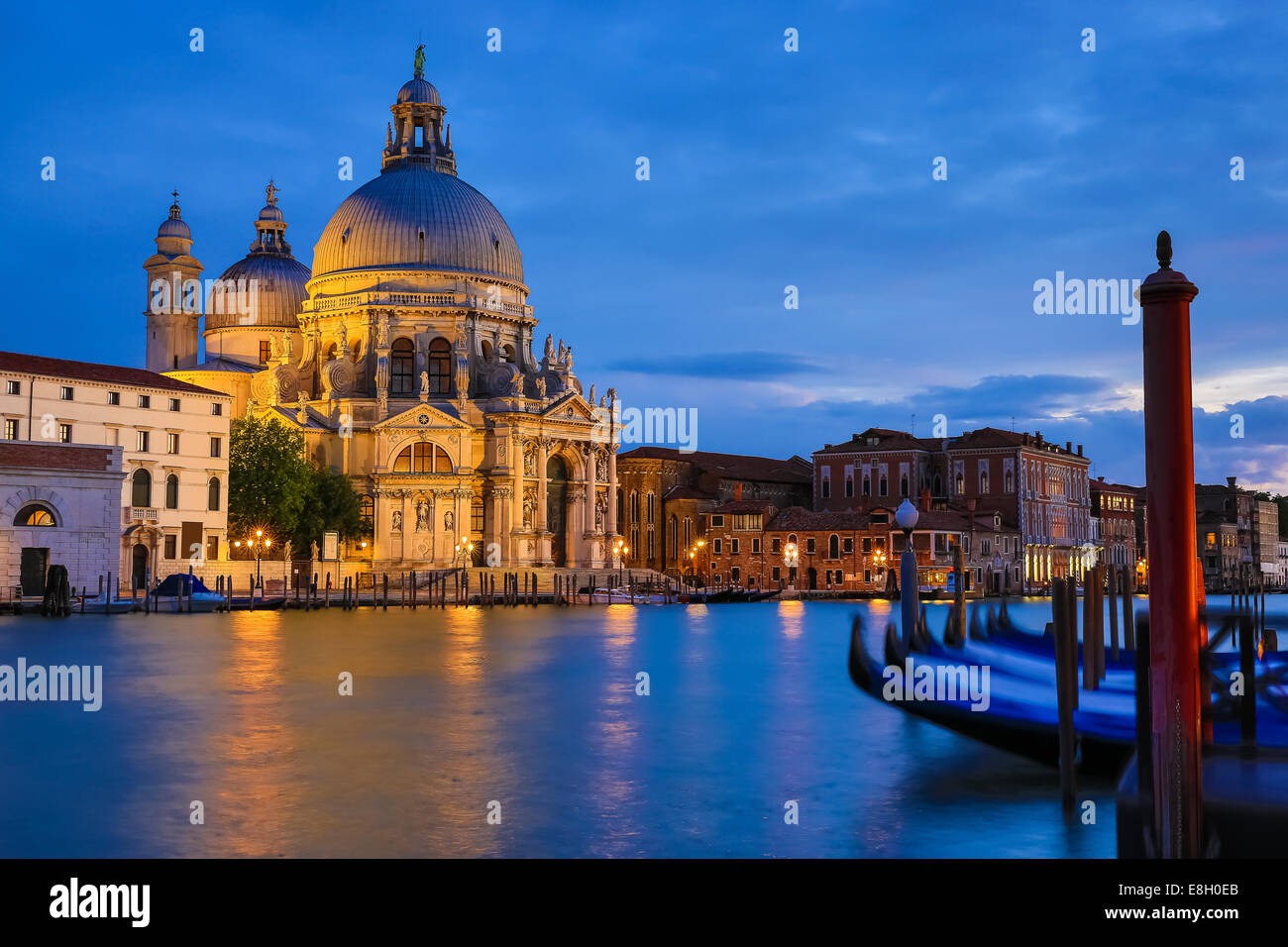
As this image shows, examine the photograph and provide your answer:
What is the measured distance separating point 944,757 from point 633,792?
3176mm

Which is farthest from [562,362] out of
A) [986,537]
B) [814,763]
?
[814,763]

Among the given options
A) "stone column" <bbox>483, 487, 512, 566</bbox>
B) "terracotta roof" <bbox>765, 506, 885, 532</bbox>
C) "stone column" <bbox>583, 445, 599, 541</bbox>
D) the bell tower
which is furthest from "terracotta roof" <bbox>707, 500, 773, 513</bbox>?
the bell tower

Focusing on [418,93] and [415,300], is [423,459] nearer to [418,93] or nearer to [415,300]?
[415,300]

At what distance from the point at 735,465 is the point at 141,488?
33.5 meters

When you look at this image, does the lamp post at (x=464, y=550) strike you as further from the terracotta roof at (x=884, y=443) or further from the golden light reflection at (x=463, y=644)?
the terracotta roof at (x=884, y=443)

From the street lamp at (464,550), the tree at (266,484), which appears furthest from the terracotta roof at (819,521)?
the tree at (266,484)

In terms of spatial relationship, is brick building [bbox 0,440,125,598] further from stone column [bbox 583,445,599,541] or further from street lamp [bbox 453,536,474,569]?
stone column [bbox 583,445,599,541]

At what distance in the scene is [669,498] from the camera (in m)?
65.0

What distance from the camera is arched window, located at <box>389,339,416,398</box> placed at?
56188 millimetres

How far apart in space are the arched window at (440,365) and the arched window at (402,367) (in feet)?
2.51

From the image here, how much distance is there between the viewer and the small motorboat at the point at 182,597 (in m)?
38.5

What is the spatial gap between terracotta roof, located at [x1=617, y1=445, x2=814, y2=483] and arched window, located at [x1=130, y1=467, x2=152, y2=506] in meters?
27.4

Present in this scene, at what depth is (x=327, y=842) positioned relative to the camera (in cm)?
878

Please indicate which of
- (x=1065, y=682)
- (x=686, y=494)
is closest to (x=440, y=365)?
(x=686, y=494)
